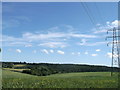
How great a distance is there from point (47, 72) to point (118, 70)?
1312 centimetres

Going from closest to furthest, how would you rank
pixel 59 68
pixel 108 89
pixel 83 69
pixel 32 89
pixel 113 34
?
pixel 32 89 → pixel 108 89 → pixel 113 34 → pixel 59 68 → pixel 83 69

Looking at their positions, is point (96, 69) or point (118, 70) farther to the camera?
point (96, 69)

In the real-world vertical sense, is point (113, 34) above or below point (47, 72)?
above

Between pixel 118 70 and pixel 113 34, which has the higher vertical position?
pixel 113 34

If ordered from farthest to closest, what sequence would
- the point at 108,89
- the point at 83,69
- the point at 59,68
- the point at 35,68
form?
the point at 83,69
the point at 59,68
the point at 35,68
the point at 108,89

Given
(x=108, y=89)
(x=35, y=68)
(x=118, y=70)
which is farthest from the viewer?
(x=118, y=70)

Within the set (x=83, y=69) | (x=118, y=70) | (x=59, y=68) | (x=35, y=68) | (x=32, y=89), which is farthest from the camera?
(x=83, y=69)

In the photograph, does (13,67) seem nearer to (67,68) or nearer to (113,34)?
(67,68)

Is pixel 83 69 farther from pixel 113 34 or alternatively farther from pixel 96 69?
pixel 113 34

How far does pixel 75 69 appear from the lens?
145 feet

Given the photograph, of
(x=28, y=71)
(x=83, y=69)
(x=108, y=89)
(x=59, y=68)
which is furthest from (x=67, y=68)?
(x=108, y=89)

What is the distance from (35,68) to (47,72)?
1697 millimetres

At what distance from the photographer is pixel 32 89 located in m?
15.2

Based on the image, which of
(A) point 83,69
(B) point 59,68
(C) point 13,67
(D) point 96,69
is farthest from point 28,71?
(D) point 96,69
